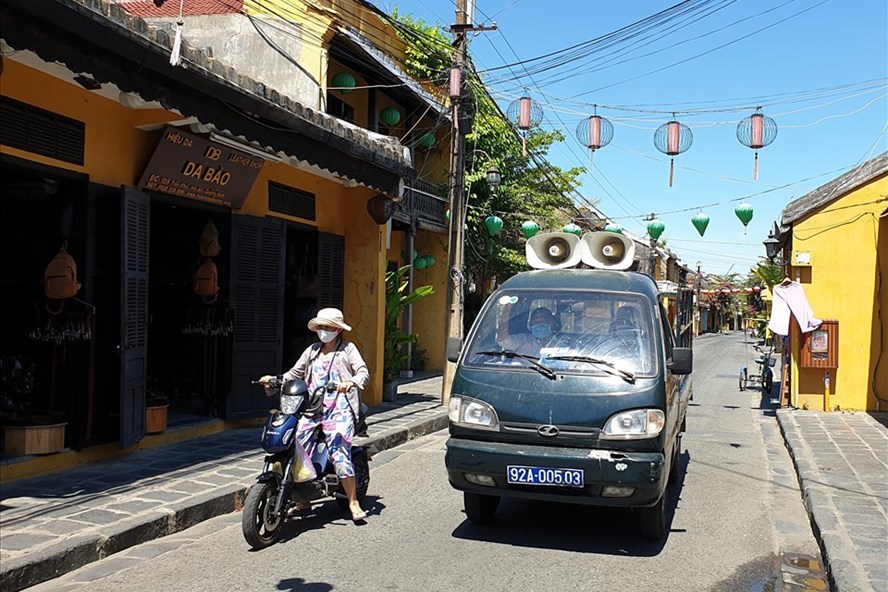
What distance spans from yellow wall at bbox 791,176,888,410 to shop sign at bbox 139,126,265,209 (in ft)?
31.9

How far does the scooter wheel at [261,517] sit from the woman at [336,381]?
1.70ft

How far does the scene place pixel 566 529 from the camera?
6.20 metres

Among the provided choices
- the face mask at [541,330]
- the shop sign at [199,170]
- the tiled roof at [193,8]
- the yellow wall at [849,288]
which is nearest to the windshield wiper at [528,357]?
the face mask at [541,330]

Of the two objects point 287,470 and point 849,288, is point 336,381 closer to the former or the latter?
point 287,470

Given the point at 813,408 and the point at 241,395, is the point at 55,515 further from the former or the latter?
the point at 813,408

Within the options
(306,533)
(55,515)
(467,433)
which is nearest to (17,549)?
(55,515)

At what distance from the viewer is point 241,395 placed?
32.7 ft

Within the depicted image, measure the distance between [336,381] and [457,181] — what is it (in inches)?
330

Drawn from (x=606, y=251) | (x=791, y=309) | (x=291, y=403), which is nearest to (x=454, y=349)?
(x=291, y=403)

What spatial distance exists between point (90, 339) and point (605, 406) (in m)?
5.10

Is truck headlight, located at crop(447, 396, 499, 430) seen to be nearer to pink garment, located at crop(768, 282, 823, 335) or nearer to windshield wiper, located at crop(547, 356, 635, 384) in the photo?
windshield wiper, located at crop(547, 356, 635, 384)

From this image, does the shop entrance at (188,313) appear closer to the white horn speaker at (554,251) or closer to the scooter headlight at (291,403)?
the scooter headlight at (291,403)

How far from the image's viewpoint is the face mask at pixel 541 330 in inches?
244

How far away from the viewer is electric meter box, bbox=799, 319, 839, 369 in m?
12.9
